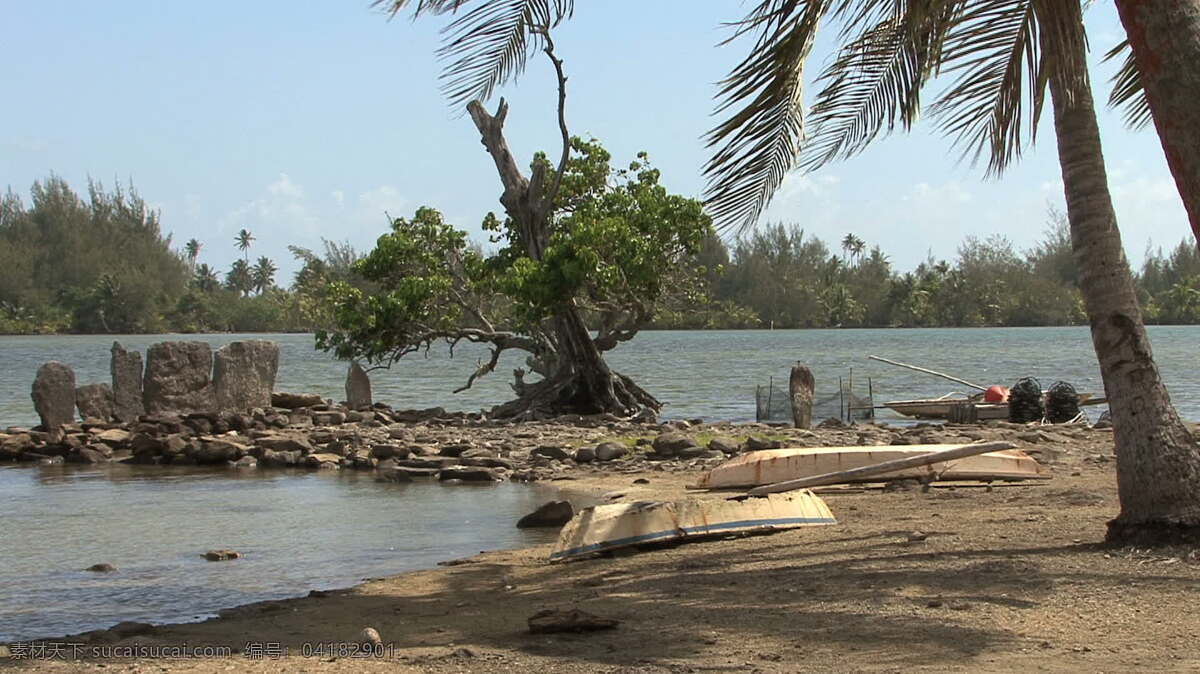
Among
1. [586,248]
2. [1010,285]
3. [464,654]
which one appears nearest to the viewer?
[464,654]

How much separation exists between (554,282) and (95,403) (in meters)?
7.96

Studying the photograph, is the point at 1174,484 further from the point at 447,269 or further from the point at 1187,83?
the point at 447,269

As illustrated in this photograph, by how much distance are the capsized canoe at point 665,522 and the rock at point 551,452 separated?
753 cm

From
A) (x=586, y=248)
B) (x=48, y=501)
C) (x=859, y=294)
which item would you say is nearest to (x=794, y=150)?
(x=48, y=501)

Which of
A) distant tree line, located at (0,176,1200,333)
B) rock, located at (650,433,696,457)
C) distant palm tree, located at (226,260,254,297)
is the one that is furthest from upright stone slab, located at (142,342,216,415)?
distant palm tree, located at (226,260,254,297)

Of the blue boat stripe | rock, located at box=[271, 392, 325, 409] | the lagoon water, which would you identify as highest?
rock, located at box=[271, 392, 325, 409]

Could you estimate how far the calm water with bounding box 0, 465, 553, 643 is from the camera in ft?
29.2

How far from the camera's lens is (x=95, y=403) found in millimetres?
23125

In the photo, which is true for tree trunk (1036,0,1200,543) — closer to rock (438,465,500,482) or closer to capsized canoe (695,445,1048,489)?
capsized canoe (695,445,1048,489)

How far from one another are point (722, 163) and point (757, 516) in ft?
8.23

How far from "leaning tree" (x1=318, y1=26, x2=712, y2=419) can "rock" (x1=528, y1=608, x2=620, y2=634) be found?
15.1m

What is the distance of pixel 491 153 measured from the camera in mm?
24672

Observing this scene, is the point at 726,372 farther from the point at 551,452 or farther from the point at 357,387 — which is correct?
the point at 551,452

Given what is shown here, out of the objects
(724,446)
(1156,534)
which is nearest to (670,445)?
(724,446)
